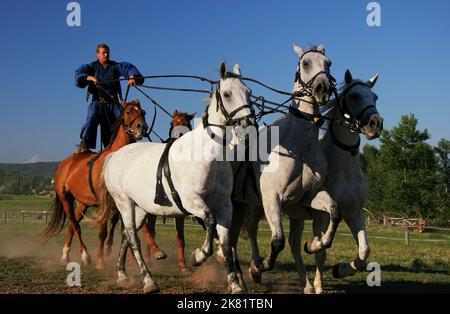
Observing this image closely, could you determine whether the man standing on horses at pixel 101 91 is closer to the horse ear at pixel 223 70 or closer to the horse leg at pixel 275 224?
the horse ear at pixel 223 70

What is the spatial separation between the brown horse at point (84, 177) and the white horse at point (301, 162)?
3126 millimetres

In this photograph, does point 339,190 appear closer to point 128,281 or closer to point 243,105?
point 243,105

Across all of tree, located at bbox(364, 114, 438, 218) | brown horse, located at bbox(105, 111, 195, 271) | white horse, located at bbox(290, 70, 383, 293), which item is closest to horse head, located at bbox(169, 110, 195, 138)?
brown horse, located at bbox(105, 111, 195, 271)

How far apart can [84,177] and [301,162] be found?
531 centimetres

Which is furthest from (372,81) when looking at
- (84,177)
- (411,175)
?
(411,175)

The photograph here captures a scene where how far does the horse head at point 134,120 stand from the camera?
33.8 feet

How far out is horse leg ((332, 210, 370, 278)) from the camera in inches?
314

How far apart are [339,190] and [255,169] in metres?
1.22

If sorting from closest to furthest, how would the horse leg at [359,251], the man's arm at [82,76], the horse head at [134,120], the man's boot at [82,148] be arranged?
the horse leg at [359,251]
the horse head at [134,120]
the man's arm at [82,76]
the man's boot at [82,148]

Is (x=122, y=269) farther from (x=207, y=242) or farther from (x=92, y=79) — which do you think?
(x=92, y=79)

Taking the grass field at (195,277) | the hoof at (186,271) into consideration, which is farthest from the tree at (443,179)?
the hoof at (186,271)

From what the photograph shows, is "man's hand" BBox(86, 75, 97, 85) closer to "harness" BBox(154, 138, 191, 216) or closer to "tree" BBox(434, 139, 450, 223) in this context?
"harness" BBox(154, 138, 191, 216)

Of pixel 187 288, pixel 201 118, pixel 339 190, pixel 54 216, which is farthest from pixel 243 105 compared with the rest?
pixel 54 216

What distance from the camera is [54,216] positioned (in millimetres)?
13586
